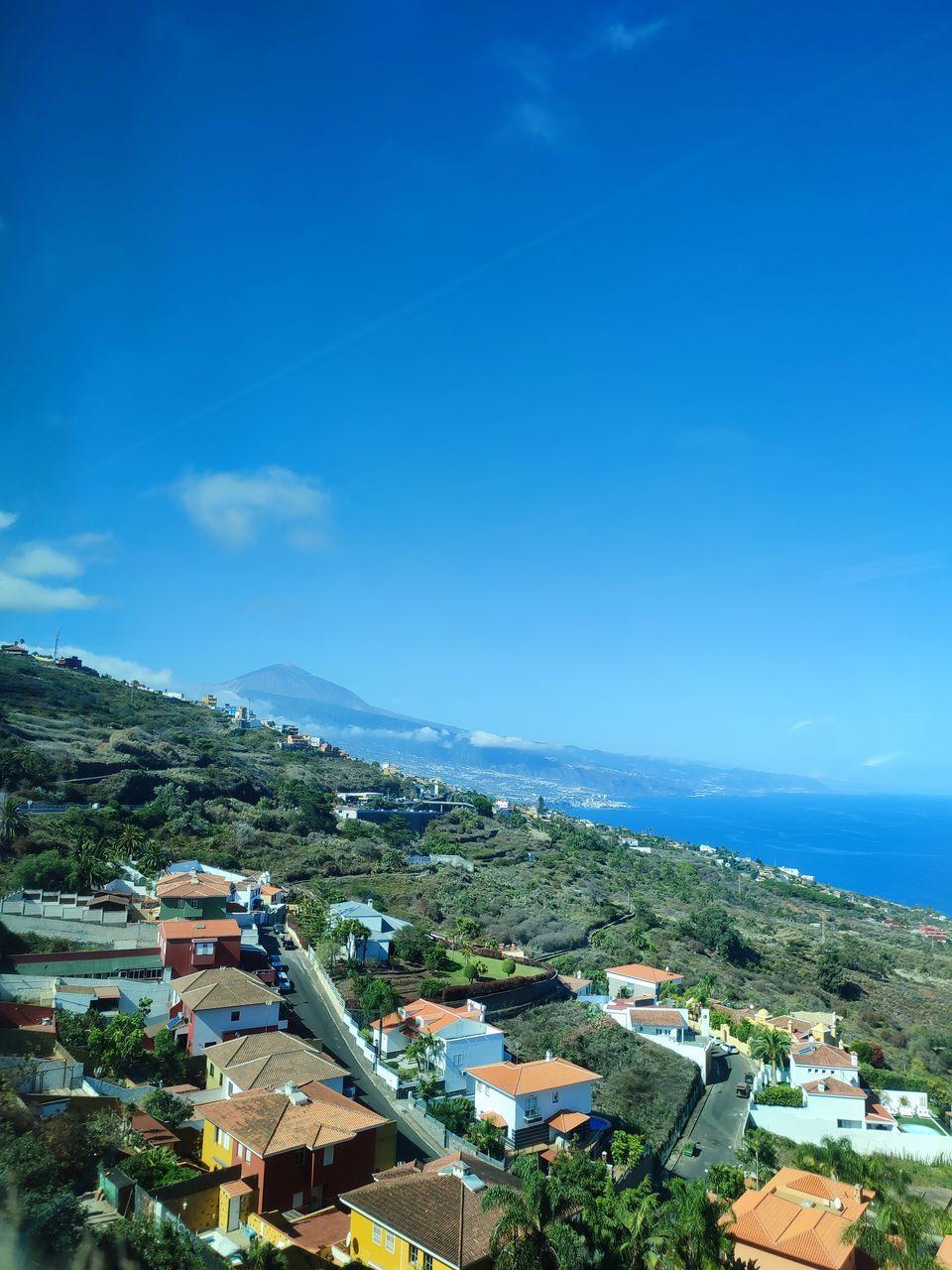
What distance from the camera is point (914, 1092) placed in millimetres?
26844

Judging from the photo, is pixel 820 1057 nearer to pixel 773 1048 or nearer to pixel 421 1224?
pixel 773 1048

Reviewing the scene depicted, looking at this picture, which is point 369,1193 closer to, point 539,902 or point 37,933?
point 37,933

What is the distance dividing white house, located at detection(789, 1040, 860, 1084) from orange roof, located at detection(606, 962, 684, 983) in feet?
21.7

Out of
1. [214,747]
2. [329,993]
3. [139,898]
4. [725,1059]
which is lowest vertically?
[725,1059]

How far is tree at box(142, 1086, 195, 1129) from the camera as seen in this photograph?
48.9 feet

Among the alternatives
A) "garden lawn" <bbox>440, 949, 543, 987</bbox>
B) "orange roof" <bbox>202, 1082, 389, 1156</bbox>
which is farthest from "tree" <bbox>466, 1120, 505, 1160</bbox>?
"garden lawn" <bbox>440, 949, 543, 987</bbox>

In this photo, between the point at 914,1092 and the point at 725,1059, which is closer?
the point at 914,1092

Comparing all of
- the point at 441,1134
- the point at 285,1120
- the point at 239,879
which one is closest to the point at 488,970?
the point at 239,879

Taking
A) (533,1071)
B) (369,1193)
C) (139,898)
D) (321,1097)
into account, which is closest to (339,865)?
(139,898)

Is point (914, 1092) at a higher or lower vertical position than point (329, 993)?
lower

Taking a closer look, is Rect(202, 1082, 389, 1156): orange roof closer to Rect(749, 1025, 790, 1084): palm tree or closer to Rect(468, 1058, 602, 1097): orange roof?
Rect(468, 1058, 602, 1097): orange roof

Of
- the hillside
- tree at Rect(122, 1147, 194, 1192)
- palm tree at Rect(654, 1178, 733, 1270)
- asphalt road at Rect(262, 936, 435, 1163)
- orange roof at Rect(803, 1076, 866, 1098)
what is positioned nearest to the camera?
palm tree at Rect(654, 1178, 733, 1270)

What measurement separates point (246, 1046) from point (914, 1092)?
2101cm

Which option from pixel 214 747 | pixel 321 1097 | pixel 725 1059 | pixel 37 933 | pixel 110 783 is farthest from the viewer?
pixel 214 747
